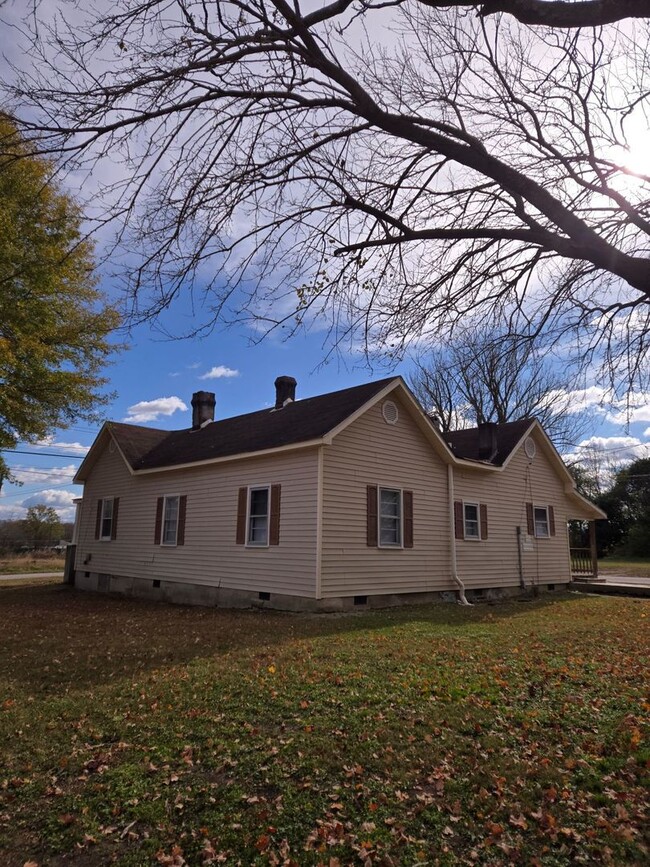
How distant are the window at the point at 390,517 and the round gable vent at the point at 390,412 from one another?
1773 mm

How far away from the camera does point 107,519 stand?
21.0 metres

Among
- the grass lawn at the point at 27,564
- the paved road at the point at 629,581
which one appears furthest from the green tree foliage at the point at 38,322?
the paved road at the point at 629,581

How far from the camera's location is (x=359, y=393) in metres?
15.0

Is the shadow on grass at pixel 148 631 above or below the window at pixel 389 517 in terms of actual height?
below

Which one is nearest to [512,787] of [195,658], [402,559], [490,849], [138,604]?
[490,849]

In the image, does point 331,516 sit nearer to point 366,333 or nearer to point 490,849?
point 366,333

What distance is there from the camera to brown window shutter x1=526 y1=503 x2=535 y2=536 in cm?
1991

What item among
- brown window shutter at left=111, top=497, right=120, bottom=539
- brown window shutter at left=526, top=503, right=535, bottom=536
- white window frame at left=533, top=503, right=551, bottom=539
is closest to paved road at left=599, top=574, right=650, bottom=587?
white window frame at left=533, top=503, right=551, bottom=539

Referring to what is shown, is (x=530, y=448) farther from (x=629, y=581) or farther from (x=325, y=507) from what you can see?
(x=325, y=507)

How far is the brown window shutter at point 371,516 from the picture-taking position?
13.8 metres

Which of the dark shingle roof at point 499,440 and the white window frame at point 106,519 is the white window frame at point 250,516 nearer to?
the dark shingle roof at point 499,440

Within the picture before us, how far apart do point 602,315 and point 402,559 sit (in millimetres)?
9538

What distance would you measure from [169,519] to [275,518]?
17.9 ft

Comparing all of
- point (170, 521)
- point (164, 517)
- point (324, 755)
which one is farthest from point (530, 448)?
point (324, 755)
